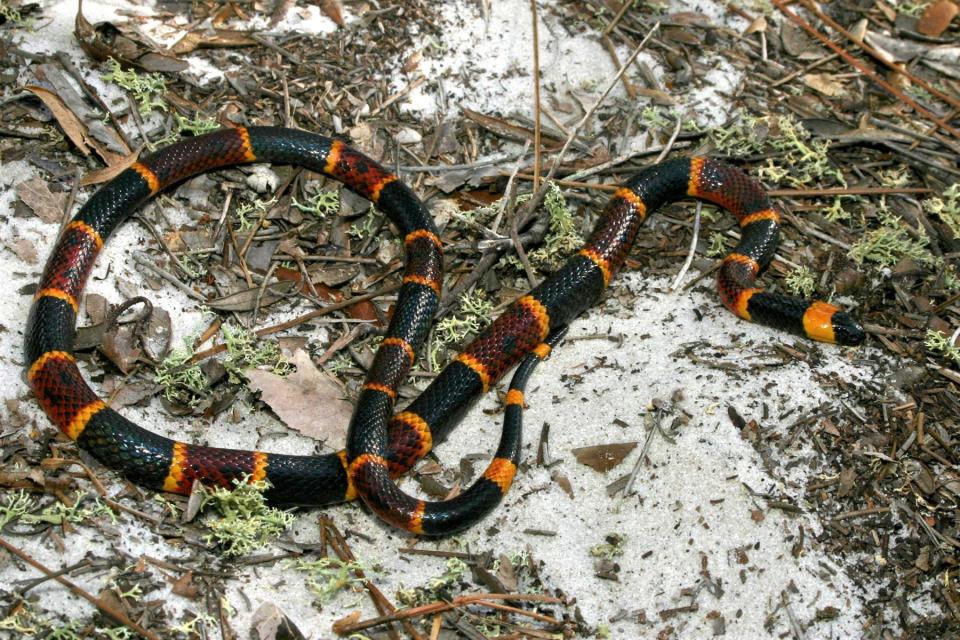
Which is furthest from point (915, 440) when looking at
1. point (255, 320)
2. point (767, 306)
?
point (255, 320)

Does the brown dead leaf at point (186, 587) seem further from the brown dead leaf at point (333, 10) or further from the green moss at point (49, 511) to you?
the brown dead leaf at point (333, 10)

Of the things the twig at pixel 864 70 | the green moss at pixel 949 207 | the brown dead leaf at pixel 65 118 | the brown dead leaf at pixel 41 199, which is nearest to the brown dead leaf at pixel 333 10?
the brown dead leaf at pixel 65 118

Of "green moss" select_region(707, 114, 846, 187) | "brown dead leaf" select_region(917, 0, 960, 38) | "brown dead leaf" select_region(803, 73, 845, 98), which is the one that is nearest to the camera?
"green moss" select_region(707, 114, 846, 187)

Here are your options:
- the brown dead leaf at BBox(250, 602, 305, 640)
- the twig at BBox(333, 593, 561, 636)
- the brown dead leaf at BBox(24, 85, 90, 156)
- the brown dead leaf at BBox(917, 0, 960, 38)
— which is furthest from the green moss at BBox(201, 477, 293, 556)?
the brown dead leaf at BBox(917, 0, 960, 38)

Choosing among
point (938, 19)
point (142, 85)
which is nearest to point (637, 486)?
point (142, 85)

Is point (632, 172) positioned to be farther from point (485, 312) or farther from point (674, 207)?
point (485, 312)

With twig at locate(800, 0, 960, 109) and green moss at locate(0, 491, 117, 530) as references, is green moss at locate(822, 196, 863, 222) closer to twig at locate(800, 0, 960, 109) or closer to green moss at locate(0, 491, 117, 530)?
twig at locate(800, 0, 960, 109)
